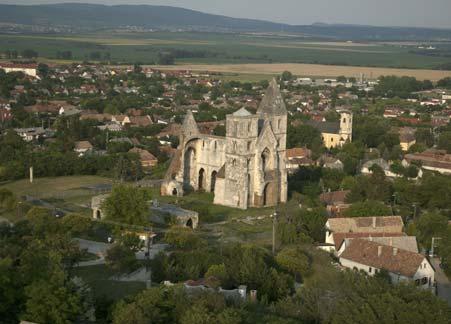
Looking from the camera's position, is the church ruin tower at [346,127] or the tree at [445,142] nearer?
the tree at [445,142]

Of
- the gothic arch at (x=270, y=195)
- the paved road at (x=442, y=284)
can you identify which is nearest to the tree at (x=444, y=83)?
the gothic arch at (x=270, y=195)

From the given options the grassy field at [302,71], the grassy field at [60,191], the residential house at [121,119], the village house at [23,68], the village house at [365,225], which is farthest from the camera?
the grassy field at [302,71]

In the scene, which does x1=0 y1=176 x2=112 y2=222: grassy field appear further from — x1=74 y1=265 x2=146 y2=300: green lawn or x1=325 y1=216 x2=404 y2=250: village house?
x1=325 y1=216 x2=404 y2=250: village house

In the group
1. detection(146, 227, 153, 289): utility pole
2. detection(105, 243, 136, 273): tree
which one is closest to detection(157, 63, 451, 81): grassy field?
detection(146, 227, 153, 289): utility pole

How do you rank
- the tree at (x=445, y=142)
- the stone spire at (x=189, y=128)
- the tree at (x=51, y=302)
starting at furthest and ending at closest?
the tree at (x=445, y=142) < the stone spire at (x=189, y=128) < the tree at (x=51, y=302)

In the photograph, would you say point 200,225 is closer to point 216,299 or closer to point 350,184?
point 350,184

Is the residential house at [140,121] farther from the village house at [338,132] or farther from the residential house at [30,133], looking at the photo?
the village house at [338,132]

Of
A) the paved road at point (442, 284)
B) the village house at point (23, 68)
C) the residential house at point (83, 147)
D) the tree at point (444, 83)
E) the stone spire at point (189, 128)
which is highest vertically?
the stone spire at point (189, 128)
